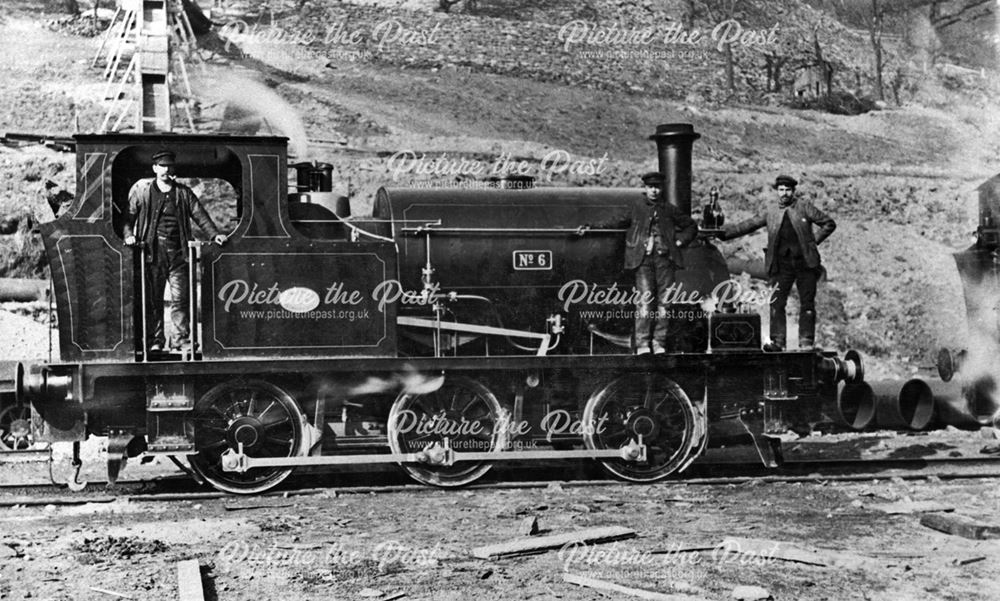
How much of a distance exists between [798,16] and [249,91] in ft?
57.0

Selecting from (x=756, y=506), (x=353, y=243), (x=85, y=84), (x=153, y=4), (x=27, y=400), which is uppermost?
(x=153, y=4)

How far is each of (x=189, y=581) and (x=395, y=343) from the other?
3.74 meters

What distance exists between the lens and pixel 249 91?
93.1ft

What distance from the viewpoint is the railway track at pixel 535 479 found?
10.3 m

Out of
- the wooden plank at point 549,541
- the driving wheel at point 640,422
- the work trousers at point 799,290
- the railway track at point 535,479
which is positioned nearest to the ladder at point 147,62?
the railway track at point 535,479

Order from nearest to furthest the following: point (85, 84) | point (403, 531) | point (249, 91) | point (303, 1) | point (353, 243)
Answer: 1. point (403, 531)
2. point (353, 243)
3. point (85, 84)
4. point (249, 91)
5. point (303, 1)

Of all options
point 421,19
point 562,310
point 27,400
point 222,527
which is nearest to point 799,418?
point 562,310

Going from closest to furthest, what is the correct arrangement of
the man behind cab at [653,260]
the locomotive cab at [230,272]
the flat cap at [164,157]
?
the locomotive cab at [230,272], the flat cap at [164,157], the man behind cab at [653,260]

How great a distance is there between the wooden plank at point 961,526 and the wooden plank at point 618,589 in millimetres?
3002

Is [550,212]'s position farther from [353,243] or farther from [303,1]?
[303,1]

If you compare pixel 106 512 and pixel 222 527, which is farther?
pixel 106 512

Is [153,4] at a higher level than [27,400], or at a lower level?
higher

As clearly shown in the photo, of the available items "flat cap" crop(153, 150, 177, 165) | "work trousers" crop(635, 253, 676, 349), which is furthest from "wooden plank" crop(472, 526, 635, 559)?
"flat cap" crop(153, 150, 177, 165)

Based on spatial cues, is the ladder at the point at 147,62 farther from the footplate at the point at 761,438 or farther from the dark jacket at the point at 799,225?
the footplate at the point at 761,438
